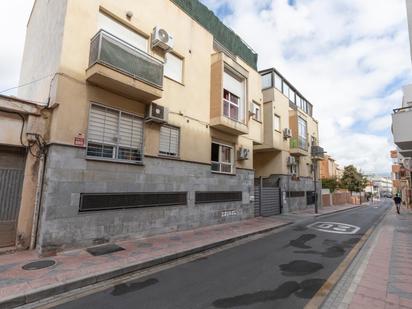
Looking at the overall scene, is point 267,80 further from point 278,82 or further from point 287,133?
point 287,133

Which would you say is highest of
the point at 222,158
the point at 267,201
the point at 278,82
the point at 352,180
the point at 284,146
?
the point at 278,82

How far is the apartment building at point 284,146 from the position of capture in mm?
18750

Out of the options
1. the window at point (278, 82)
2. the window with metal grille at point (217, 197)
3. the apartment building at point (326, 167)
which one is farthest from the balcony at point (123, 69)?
the apartment building at point (326, 167)

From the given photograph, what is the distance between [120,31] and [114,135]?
3.74m

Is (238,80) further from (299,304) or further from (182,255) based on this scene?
(299,304)

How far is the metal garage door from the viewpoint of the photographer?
620 inches

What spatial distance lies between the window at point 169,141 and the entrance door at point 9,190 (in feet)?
14.8

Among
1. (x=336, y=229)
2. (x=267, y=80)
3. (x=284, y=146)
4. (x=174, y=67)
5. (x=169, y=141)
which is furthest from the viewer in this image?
(x=267, y=80)

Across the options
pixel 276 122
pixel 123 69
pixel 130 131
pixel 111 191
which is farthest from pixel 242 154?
pixel 123 69

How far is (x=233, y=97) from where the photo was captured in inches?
547

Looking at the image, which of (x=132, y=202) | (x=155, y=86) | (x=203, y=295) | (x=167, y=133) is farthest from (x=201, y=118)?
(x=203, y=295)

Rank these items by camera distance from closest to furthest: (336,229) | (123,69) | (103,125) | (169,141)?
1. (123,69)
2. (103,125)
3. (169,141)
4. (336,229)

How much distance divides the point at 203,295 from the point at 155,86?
6.70 metres

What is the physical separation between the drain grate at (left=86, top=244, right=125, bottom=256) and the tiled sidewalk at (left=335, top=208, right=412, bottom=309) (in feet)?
18.6
